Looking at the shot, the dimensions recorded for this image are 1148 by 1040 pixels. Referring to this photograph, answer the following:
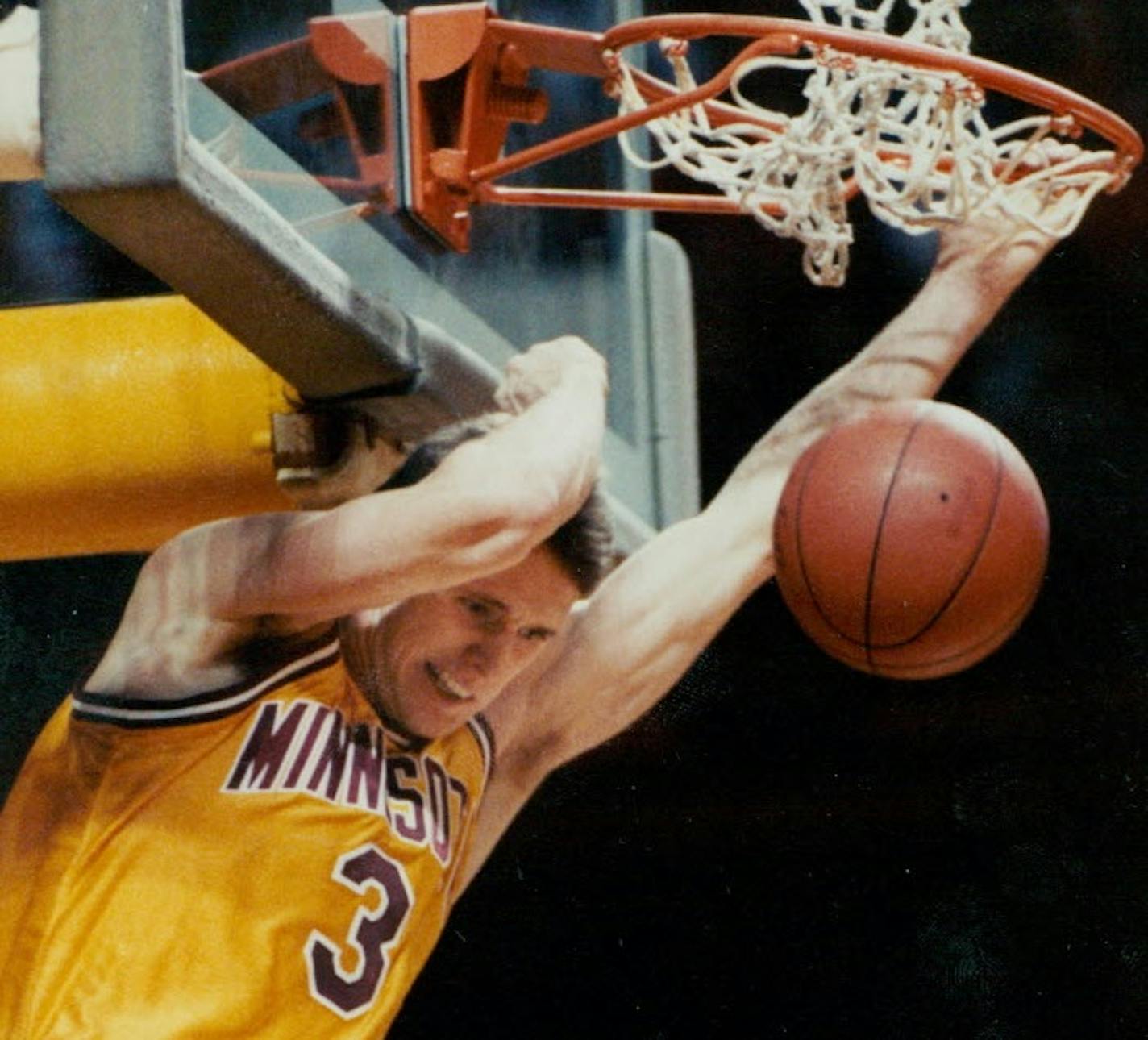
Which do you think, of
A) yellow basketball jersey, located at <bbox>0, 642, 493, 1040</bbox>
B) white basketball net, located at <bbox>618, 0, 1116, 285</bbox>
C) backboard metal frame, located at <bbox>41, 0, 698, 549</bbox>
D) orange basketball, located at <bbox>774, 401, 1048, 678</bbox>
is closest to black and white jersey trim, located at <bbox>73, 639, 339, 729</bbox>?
yellow basketball jersey, located at <bbox>0, 642, 493, 1040</bbox>

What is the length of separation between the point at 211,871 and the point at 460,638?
1.21 feet

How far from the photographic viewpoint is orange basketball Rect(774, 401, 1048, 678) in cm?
172

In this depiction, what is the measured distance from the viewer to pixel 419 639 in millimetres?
1993

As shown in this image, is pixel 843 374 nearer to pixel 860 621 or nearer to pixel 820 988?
pixel 860 621

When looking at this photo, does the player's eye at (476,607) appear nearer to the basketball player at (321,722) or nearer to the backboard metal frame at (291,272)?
the basketball player at (321,722)

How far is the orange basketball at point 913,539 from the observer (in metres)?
1.72

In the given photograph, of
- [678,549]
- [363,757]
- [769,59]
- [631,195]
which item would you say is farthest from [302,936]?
[769,59]

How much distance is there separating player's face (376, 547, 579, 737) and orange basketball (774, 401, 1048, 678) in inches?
12.0

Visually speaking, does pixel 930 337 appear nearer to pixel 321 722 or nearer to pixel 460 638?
pixel 460 638

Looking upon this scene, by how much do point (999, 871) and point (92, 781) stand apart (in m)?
1.15

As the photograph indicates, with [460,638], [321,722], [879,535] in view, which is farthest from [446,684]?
[879,535]

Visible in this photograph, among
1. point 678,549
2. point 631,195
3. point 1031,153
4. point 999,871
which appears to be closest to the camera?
point 1031,153

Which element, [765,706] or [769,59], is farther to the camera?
[765,706]

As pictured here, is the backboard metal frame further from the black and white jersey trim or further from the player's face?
the black and white jersey trim
